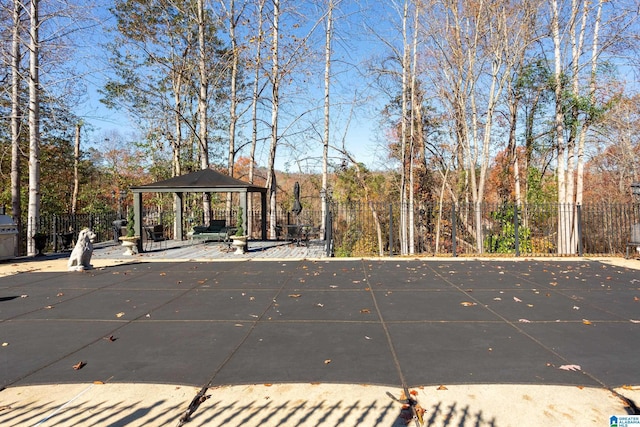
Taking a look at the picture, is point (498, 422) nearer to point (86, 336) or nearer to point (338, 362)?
point (338, 362)

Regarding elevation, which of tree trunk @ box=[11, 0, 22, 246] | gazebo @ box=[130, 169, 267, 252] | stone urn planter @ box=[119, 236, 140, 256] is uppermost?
tree trunk @ box=[11, 0, 22, 246]

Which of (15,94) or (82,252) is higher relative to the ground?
(15,94)

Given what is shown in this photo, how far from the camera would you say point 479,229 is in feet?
49.7

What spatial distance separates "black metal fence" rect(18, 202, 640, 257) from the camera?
14305 millimetres

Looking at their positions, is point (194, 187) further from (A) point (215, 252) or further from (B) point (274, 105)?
(B) point (274, 105)

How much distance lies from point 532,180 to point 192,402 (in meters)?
21.9

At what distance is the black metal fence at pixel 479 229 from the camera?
1430 cm

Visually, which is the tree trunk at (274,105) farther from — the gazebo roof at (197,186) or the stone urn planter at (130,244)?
the stone urn planter at (130,244)

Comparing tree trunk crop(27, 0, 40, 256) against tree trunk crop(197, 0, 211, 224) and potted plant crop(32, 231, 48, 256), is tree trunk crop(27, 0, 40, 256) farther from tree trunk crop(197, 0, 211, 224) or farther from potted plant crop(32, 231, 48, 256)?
tree trunk crop(197, 0, 211, 224)

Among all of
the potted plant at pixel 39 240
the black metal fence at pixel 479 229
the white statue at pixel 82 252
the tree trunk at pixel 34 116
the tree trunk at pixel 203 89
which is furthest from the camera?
the tree trunk at pixel 203 89

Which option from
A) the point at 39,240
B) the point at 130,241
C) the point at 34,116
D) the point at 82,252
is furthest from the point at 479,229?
the point at 34,116

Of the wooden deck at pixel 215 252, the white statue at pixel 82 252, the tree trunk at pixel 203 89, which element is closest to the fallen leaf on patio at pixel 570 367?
the wooden deck at pixel 215 252

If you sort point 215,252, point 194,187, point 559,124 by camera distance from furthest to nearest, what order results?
point 559,124, point 194,187, point 215,252

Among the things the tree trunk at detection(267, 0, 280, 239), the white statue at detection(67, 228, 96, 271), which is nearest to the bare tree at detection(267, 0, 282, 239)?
the tree trunk at detection(267, 0, 280, 239)
